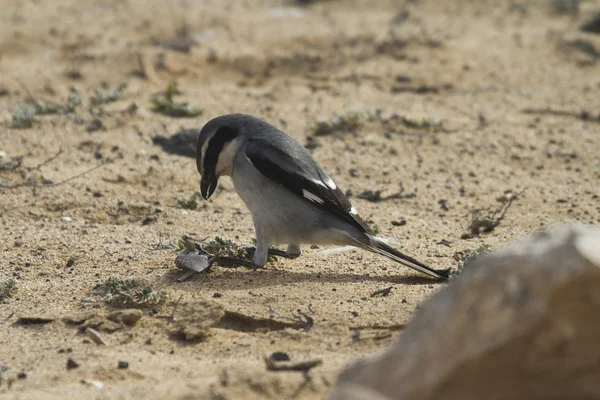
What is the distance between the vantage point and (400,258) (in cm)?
543

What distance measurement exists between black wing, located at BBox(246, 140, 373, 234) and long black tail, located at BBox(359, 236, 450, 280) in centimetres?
10

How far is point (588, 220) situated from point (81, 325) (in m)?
3.94

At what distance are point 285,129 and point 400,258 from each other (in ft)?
11.1

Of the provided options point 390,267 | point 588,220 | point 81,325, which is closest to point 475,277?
point 81,325

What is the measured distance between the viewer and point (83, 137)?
8.05 metres

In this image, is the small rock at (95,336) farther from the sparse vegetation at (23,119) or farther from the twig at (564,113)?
the twig at (564,113)

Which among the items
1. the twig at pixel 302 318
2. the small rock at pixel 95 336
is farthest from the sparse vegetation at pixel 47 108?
the twig at pixel 302 318

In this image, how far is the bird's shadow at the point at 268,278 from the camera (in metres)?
5.27

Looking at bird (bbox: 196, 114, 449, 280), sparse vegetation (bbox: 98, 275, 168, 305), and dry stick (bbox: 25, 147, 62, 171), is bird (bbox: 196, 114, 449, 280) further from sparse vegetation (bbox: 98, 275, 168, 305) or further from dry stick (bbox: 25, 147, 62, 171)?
dry stick (bbox: 25, 147, 62, 171)

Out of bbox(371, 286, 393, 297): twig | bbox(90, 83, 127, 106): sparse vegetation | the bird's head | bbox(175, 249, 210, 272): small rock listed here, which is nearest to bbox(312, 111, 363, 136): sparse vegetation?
bbox(90, 83, 127, 106): sparse vegetation

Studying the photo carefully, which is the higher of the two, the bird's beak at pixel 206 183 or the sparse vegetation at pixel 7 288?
the bird's beak at pixel 206 183

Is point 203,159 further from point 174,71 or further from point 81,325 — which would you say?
point 174,71

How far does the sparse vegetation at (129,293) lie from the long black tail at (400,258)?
1.45 m

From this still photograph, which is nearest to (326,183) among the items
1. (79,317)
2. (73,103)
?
(79,317)
